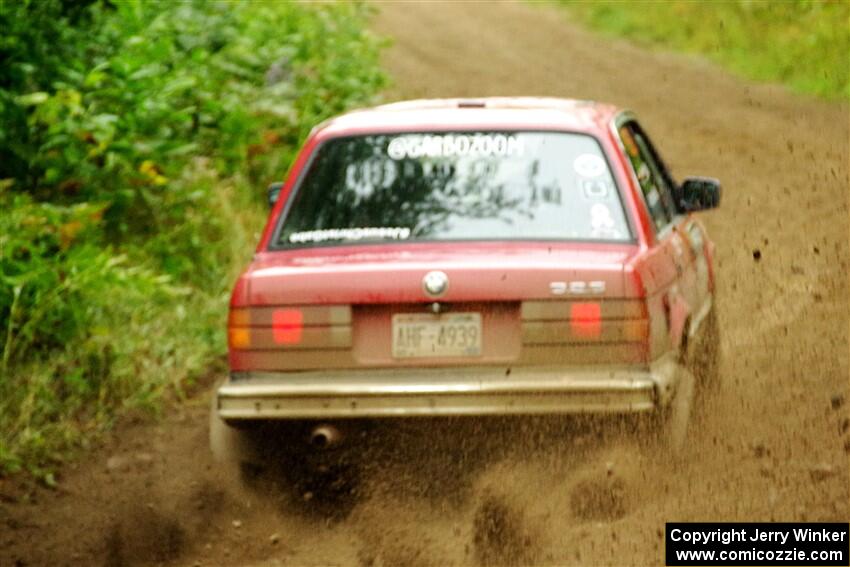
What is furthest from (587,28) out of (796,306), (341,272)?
(341,272)

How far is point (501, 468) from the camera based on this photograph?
5.72 m

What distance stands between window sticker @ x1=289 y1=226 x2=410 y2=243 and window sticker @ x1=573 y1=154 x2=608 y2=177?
71cm

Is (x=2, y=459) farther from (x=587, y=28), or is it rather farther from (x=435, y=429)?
(x=587, y=28)

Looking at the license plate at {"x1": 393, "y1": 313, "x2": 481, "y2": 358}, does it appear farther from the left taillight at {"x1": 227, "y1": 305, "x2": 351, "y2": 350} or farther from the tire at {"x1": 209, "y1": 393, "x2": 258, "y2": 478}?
the tire at {"x1": 209, "y1": 393, "x2": 258, "y2": 478}

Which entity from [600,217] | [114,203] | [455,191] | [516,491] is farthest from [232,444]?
[114,203]

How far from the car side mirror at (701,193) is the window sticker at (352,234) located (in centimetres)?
154

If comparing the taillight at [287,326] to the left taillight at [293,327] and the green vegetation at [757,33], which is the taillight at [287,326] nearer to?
the left taillight at [293,327]

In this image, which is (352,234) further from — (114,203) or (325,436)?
(114,203)

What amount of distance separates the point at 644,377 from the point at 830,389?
2303mm

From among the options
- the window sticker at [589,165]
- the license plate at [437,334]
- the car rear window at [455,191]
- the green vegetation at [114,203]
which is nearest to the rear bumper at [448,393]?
the license plate at [437,334]

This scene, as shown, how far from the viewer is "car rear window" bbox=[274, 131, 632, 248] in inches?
232

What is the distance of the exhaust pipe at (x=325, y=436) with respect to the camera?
559 centimetres

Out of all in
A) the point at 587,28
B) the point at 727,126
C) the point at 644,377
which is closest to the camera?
the point at 644,377

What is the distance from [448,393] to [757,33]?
18.3 meters
